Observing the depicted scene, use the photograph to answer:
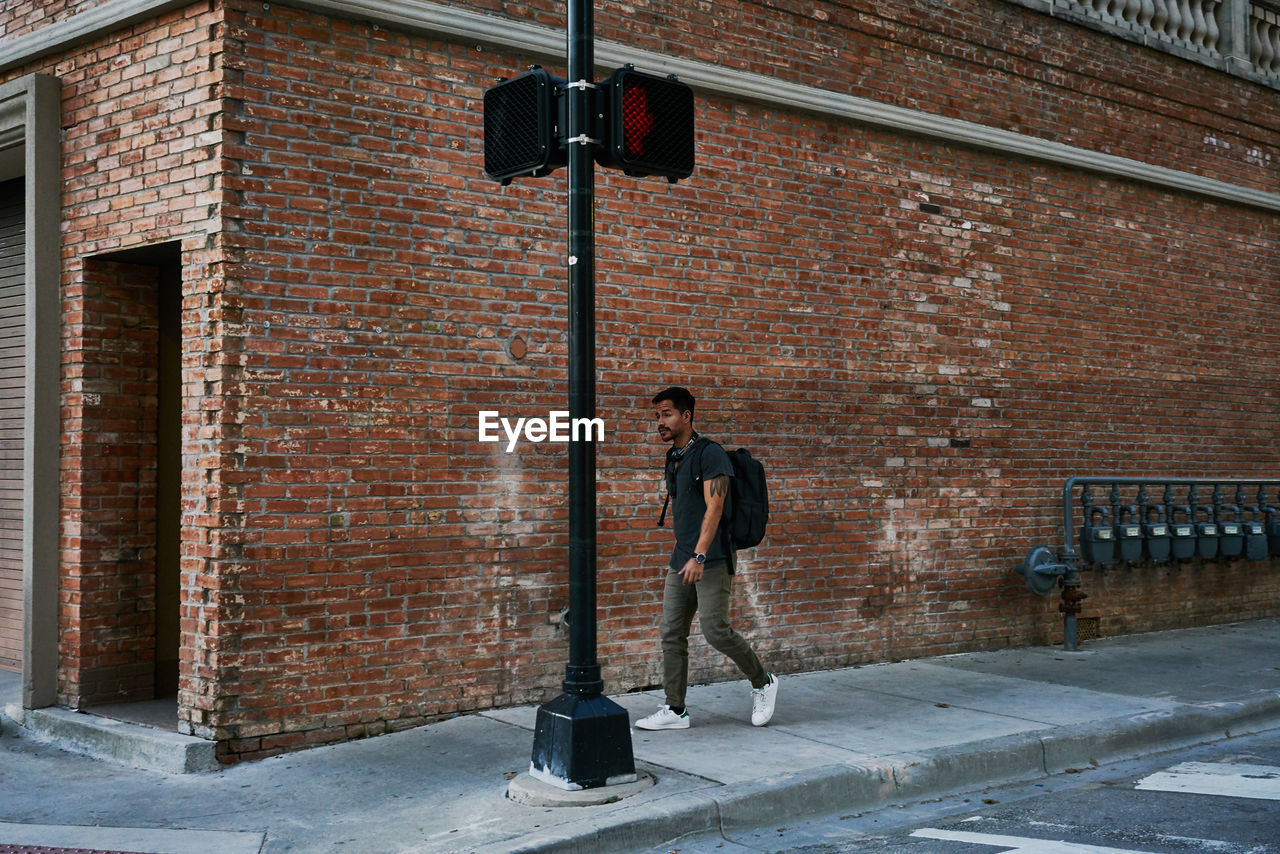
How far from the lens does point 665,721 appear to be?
23.5 feet

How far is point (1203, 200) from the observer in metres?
12.2

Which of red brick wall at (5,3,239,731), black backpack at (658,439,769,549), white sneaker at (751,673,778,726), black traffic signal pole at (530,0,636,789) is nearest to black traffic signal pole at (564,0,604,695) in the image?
black traffic signal pole at (530,0,636,789)

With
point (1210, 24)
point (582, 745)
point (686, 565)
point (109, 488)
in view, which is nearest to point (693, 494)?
point (686, 565)

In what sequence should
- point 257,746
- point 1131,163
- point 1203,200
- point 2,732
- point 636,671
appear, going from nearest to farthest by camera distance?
Result: point 257,746 < point 2,732 < point 636,671 < point 1131,163 < point 1203,200

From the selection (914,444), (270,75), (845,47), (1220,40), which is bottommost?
(914,444)

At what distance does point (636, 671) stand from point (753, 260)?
3006 mm

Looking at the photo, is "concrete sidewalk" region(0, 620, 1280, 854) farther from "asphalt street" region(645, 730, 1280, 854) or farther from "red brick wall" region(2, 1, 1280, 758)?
"red brick wall" region(2, 1, 1280, 758)

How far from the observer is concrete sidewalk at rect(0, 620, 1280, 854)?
17.7 ft

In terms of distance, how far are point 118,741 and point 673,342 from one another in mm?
4187

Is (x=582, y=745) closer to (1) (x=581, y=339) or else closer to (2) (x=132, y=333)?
(1) (x=581, y=339)

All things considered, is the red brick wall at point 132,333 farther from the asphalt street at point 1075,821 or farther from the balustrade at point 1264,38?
the balustrade at point 1264,38

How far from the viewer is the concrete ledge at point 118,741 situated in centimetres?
643

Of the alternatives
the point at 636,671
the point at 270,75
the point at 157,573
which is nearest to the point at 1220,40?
the point at 636,671

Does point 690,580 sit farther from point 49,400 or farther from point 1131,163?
point 1131,163
